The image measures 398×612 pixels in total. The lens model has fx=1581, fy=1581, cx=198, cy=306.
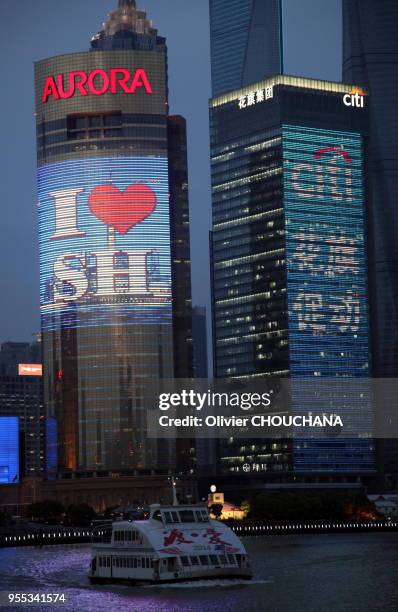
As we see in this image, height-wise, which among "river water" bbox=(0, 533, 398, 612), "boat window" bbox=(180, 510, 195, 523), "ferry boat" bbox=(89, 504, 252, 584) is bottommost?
"river water" bbox=(0, 533, 398, 612)

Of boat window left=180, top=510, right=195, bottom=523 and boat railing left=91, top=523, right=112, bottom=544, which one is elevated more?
boat window left=180, top=510, right=195, bottom=523

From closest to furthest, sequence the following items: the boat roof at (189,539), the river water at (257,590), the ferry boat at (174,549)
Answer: the river water at (257,590)
the ferry boat at (174,549)
the boat roof at (189,539)

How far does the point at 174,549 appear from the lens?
13862 centimetres

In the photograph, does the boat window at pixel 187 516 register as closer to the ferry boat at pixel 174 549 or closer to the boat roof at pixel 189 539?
the ferry boat at pixel 174 549

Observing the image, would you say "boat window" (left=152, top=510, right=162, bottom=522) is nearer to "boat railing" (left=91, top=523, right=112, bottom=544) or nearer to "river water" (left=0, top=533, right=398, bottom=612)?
"boat railing" (left=91, top=523, right=112, bottom=544)

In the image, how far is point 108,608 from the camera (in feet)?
427

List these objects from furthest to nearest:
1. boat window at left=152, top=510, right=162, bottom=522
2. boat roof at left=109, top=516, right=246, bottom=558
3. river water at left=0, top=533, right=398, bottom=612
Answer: boat window at left=152, top=510, right=162, bottom=522, boat roof at left=109, top=516, right=246, bottom=558, river water at left=0, top=533, right=398, bottom=612

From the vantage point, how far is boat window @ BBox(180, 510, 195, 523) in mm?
142238

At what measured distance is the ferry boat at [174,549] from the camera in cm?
13762

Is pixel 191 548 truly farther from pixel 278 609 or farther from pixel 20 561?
pixel 20 561

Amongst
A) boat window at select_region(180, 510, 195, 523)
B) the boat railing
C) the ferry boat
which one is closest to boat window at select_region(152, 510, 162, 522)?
the ferry boat

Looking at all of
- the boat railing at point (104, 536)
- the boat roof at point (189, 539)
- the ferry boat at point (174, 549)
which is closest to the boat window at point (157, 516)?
the ferry boat at point (174, 549)

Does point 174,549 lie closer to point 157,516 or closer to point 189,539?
point 189,539

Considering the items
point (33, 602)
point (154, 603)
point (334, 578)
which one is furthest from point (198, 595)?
point (334, 578)
